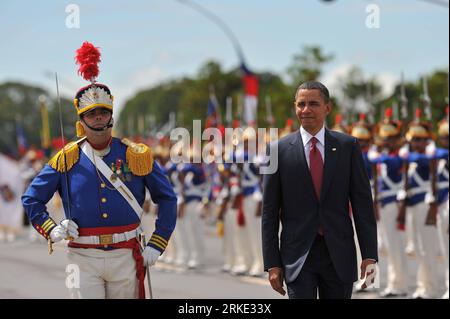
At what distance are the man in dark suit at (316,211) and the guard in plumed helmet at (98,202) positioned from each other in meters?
0.84

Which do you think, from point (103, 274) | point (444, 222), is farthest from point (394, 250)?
point (103, 274)

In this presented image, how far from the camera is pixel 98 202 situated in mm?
6461

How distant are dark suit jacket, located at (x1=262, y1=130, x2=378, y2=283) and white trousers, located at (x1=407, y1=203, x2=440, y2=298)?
5.53 meters

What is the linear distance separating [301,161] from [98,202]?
1.33m

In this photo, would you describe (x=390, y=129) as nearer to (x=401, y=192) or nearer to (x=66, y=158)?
(x=401, y=192)

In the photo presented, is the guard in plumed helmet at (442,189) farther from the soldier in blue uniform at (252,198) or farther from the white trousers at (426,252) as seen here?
the soldier in blue uniform at (252,198)

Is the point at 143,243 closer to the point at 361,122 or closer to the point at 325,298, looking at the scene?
the point at 325,298

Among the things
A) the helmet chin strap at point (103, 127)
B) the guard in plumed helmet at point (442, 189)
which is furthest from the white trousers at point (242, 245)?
the helmet chin strap at point (103, 127)

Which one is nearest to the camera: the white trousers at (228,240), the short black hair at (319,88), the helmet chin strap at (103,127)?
the short black hair at (319,88)

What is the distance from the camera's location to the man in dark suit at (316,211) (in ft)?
20.0

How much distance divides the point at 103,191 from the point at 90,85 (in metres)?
0.69

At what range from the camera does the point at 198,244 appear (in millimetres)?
16047

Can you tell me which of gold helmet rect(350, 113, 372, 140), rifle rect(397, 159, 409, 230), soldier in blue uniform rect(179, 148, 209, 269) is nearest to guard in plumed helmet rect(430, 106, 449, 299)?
rifle rect(397, 159, 409, 230)

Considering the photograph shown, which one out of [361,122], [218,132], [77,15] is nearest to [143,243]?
[77,15]
